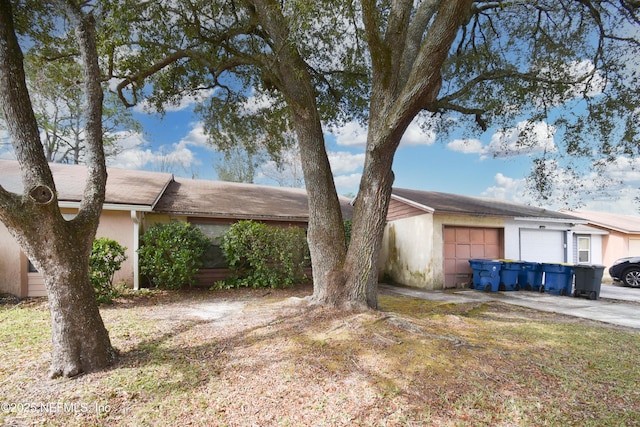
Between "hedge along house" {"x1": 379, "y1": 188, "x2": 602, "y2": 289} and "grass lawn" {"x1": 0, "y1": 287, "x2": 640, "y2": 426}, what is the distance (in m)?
5.15

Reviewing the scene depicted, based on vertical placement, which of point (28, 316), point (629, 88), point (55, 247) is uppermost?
point (629, 88)

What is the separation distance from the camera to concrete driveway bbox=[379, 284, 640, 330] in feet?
24.2

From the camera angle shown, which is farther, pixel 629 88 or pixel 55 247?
pixel 629 88

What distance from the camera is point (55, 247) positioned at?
373 cm

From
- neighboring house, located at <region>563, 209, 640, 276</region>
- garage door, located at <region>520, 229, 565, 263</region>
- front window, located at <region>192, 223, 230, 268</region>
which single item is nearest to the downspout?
front window, located at <region>192, 223, 230, 268</region>

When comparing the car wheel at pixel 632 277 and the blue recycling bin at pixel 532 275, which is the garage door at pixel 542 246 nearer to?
the blue recycling bin at pixel 532 275

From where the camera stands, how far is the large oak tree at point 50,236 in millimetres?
3631

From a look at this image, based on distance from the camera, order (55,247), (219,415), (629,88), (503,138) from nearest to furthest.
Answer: (219,415) → (55,247) → (629,88) → (503,138)

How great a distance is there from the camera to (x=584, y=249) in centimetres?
Result: 1645

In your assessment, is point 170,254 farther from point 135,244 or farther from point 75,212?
point 75,212

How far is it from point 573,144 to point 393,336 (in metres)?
7.64

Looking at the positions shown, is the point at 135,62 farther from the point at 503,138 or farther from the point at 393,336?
the point at 503,138

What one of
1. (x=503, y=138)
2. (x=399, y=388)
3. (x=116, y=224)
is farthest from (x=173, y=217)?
(x=503, y=138)

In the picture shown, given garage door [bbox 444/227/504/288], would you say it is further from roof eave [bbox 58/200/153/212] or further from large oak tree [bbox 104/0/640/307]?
roof eave [bbox 58/200/153/212]
